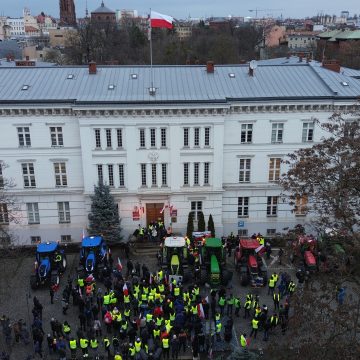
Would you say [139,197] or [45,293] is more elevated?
[139,197]

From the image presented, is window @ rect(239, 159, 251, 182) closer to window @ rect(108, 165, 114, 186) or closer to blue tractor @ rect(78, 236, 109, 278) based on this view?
window @ rect(108, 165, 114, 186)

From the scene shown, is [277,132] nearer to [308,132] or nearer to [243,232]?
[308,132]

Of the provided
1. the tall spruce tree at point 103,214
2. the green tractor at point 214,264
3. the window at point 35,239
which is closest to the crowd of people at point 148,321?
the green tractor at point 214,264

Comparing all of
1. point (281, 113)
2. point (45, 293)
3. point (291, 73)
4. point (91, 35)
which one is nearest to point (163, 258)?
point (45, 293)

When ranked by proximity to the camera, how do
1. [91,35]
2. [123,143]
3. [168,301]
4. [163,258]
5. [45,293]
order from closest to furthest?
[168,301], [45,293], [163,258], [123,143], [91,35]

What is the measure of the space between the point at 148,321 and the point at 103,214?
1090cm

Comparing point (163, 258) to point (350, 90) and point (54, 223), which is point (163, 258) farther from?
point (350, 90)

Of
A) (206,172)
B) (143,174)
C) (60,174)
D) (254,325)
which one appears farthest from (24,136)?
(254,325)

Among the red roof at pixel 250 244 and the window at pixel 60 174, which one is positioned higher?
the window at pixel 60 174

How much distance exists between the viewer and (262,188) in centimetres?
3181

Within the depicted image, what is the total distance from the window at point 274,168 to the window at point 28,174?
54.6 feet

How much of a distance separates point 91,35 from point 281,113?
217 feet

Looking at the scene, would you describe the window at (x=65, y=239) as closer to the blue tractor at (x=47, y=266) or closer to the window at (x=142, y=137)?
the blue tractor at (x=47, y=266)

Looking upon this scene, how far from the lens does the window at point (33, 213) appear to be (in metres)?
31.6
